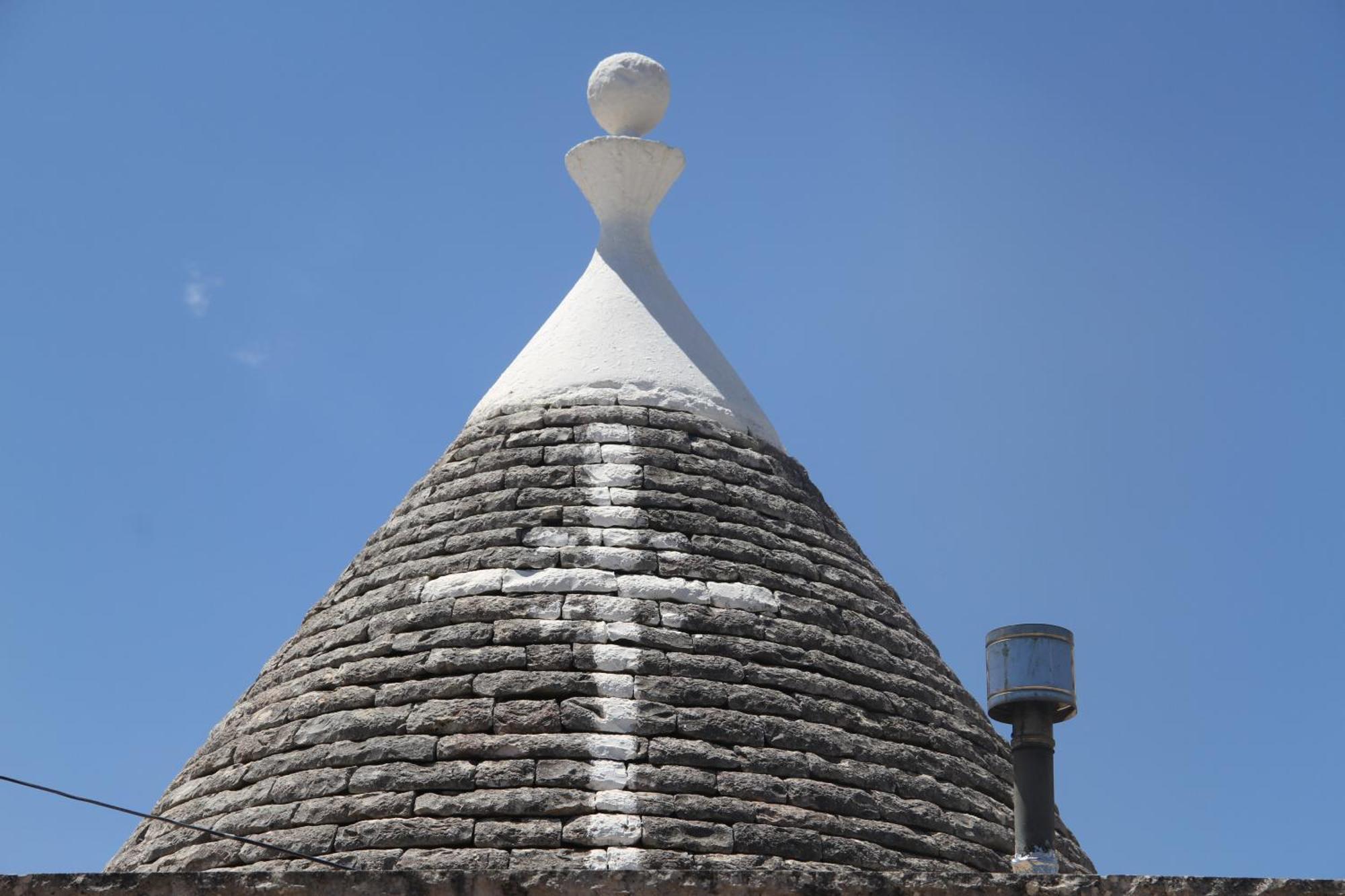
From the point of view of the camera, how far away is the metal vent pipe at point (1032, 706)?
388 inches

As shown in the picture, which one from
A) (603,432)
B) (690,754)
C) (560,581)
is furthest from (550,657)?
(603,432)

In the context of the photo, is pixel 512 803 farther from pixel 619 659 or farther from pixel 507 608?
pixel 507 608

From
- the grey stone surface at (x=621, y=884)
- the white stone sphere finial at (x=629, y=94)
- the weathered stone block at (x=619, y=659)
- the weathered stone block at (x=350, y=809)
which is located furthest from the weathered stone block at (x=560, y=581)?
the white stone sphere finial at (x=629, y=94)

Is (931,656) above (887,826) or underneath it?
above

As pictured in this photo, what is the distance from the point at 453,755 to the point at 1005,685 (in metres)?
2.86

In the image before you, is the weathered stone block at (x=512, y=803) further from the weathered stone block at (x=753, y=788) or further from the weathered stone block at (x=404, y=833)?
the weathered stone block at (x=753, y=788)

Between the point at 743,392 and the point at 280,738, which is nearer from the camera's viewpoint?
the point at 280,738

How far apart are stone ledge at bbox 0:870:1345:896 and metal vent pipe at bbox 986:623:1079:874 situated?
3.64 ft

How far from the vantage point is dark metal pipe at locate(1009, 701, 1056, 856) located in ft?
32.6

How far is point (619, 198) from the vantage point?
14805 millimetres

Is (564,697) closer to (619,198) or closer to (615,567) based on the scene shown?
(615,567)

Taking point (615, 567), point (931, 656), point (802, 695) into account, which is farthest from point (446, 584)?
point (931, 656)

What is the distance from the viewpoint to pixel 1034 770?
998cm

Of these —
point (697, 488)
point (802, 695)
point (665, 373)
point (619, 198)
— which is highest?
point (619, 198)
